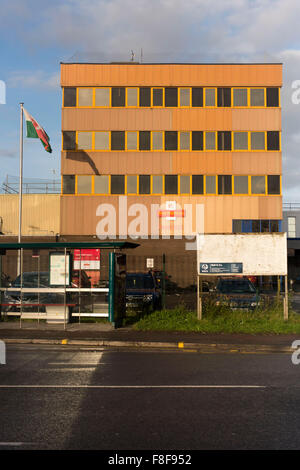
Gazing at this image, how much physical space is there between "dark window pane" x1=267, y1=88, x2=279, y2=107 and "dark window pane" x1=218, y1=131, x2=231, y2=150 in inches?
150

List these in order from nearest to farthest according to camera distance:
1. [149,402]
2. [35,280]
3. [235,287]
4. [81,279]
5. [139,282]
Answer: [149,402] → [81,279] → [35,280] → [235,287] → [139,282]

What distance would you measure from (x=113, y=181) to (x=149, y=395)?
28.9m

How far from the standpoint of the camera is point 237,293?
17469 mm

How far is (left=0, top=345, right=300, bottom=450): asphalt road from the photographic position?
5.28 meters

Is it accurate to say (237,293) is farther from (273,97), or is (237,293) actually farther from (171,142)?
(273,97)

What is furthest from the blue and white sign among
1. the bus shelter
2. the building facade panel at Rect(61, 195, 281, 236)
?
the building facade panel at Rect(61, 195, 281, 236)

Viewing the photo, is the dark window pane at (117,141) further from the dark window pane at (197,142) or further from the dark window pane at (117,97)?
the dark window pane at (197,142)

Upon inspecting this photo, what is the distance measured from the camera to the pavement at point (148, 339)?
1164cm

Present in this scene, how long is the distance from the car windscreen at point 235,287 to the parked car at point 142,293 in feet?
8.19

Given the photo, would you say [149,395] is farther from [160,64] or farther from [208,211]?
[160,64]

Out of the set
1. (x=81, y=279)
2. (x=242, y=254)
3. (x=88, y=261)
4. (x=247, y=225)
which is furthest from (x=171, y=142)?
(x=81, y=279)

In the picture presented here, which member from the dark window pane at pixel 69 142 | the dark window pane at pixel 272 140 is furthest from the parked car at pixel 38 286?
the dark window pane at pixel 272 140

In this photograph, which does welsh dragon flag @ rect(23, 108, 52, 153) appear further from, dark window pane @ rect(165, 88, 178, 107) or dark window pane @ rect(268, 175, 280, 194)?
dark window pane @ rect(268, 175, 280, 194)

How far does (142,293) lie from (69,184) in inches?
740
